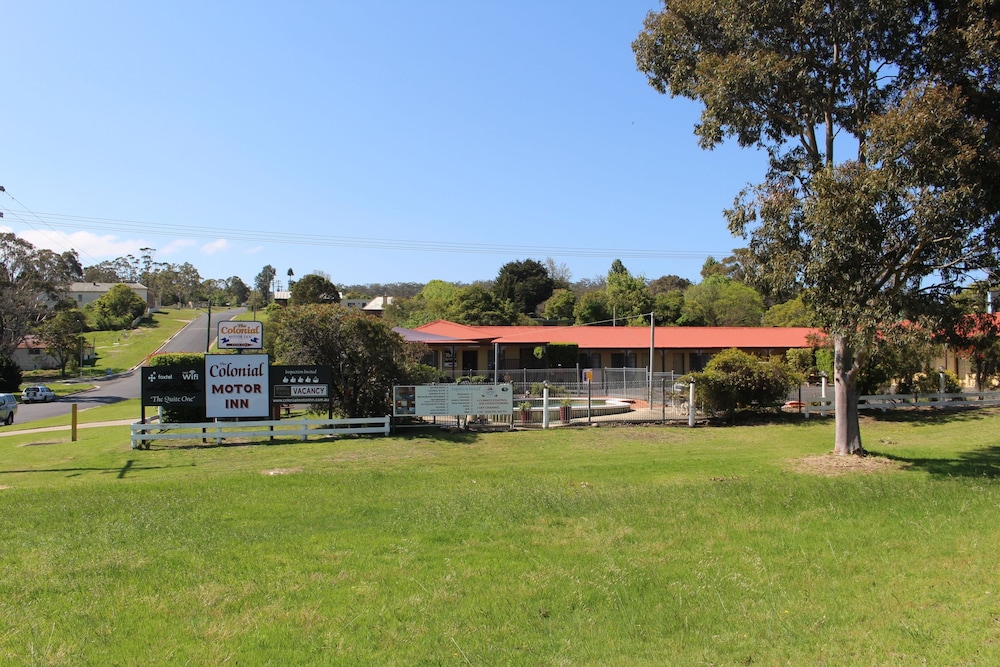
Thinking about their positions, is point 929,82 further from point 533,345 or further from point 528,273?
point 528,273

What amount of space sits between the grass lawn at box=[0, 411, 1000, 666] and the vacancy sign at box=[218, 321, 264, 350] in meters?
7.66

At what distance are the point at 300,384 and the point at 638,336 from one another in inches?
1258

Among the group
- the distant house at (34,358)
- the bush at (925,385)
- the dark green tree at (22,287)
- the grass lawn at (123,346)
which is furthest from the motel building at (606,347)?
the distant house at (34,358)

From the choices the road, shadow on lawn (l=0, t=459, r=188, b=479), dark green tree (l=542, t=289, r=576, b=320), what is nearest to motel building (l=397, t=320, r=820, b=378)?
the road

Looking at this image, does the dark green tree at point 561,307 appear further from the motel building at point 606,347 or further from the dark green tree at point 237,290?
the dark green tree at point 237,290

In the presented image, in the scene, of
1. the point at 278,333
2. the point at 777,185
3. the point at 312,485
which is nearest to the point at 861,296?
the point at 777,185

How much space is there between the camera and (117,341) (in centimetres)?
9062

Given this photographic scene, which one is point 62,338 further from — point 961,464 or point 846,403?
point 961,464

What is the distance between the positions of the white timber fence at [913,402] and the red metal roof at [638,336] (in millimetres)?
18497

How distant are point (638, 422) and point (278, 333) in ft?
44.2

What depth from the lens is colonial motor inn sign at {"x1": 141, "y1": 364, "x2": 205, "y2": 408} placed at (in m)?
21.5

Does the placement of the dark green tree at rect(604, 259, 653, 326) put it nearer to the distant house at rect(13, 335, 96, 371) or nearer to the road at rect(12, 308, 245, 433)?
the road at rect(12, 308, 245, 433)

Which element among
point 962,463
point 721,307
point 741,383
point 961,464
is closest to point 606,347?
point 741,383

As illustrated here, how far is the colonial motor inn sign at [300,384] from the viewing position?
2258cm
